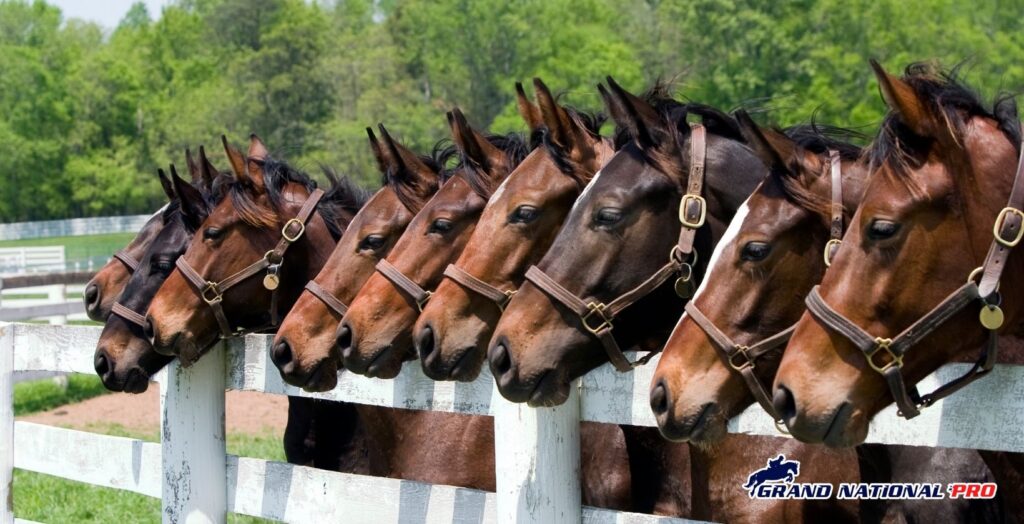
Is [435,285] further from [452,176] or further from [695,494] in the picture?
[695,494]

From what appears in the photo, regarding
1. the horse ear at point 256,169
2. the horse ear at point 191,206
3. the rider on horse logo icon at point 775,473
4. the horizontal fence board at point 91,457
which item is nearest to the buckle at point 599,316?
the rider on horse logo icon at point 775,473

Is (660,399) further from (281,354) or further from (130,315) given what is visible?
(130,315)

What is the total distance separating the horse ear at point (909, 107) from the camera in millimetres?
3383

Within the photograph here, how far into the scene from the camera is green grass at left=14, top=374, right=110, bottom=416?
14.9 m

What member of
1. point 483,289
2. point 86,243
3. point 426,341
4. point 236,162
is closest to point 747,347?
point 483,289

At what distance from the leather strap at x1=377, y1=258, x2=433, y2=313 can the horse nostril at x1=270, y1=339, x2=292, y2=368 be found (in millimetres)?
550

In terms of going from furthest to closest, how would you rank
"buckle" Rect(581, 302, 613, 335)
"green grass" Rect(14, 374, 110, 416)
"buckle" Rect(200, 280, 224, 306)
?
"green grass" Rect(14, 374, 110, 416) → "buckle" Rect(200, 280, 224, 306) → "buckle" Rect(581, 302, 613, 335)

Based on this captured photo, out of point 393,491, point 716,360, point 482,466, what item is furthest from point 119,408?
point 716,360

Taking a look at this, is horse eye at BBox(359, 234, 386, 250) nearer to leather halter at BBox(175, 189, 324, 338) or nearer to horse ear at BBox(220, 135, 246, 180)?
leather halter at BBox(175, 189, 324, 338)

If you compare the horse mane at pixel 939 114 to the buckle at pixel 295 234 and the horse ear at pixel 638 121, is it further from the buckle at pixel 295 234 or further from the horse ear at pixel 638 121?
the buckle at pixel 295 234

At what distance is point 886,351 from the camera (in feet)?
10.9

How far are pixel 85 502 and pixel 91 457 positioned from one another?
3.93m

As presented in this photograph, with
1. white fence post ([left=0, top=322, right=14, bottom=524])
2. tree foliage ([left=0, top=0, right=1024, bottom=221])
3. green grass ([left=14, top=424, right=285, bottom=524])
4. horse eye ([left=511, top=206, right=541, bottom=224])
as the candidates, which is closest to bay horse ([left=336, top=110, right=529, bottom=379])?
horse eye ([left=511, top=206, right=541, bottom=224])

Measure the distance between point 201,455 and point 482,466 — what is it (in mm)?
1473
